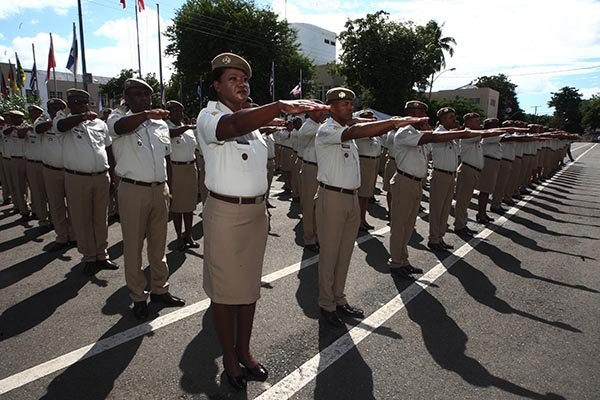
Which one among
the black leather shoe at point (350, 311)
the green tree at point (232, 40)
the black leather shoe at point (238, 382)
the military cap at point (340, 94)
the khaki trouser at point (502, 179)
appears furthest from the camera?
the green tree at point (232, 40)

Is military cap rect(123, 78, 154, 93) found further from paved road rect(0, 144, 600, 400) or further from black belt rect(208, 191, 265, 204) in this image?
paved road rect(0, 144, 600, 400)

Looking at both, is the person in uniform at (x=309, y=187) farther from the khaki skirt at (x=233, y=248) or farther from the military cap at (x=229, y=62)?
the military cap at (x=229, y=62)

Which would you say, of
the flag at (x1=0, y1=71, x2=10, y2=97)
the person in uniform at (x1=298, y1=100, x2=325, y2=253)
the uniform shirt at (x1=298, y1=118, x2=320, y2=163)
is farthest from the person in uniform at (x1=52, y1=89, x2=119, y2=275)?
the flag at (x1=0, y1=71, x2=10, y2=97)

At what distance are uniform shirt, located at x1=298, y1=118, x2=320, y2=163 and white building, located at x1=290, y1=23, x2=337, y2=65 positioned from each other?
77177mm

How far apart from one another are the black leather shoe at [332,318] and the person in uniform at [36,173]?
576cm

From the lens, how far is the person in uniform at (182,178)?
6121 millimetres

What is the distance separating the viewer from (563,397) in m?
2.86

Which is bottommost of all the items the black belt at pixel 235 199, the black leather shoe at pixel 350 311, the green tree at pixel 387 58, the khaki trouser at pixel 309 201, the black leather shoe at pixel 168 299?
the black leather shoe at pixel 350 311

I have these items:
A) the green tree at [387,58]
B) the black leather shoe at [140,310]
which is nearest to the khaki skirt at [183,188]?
the black leather shoe at [140,310]

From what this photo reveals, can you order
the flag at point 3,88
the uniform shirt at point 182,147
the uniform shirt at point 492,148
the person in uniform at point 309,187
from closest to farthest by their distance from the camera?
the uniform shirt at point 182,147, the person in uniform at point 309,187, the uniform shirt at point 492,148, the flag at point 3,88

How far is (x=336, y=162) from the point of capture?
13.0ft

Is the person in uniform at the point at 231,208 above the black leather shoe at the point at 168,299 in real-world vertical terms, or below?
above

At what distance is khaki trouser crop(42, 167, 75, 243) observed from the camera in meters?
5.92

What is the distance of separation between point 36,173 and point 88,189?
11.1ft
